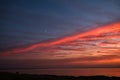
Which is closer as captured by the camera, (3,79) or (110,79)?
(3,79)

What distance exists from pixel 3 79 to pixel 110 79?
683 inches

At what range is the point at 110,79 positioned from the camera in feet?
121

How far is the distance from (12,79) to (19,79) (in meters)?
1.00

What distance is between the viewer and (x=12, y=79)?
3153 cm

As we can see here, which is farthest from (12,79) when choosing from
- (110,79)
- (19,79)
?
(110,79)

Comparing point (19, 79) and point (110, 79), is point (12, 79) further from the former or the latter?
point (110, 79)

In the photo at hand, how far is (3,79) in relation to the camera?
3050 cm

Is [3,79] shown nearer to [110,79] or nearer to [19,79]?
[19,79]

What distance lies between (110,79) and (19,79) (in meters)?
15.0

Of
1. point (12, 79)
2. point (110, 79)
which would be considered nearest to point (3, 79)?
point (12, 79)

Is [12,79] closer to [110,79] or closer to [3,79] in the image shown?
[3,79]

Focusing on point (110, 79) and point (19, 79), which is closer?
point (19, 79)

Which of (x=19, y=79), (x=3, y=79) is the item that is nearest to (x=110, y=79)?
(x=19, y=79)

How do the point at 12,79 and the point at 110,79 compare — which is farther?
the point at 110,79
